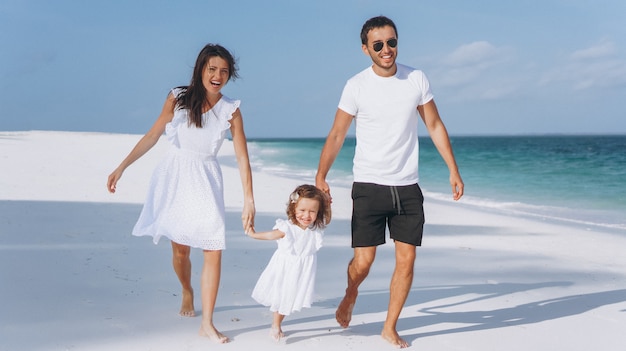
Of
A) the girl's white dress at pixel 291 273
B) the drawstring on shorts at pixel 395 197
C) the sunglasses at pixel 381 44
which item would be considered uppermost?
the sunglasses at pixel 381 44

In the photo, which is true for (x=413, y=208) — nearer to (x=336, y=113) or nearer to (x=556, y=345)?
(x=336, y=113)

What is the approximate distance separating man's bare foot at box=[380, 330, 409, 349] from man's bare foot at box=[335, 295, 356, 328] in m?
0.28

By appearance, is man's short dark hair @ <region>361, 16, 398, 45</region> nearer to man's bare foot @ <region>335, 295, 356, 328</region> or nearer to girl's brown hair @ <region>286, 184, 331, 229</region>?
girl's brown hair @ <region>286, 184, 331, 229</region>

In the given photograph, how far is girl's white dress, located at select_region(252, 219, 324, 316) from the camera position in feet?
13.4

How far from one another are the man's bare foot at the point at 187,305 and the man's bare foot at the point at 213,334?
1.54ft

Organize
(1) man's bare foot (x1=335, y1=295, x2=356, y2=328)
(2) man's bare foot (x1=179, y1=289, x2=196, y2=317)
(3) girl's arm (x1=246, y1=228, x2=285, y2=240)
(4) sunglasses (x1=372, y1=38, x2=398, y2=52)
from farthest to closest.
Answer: (2) man's bare foot (x1=179, y1=289, x2=196, y2=317), (1) man's bare foot (x1=335, y1=295, x2=356, y2=328), (4) sunglasses (x1=372, y1=38, x2=398, y2=52), (3) girl's arm (x1=246, y1=228, x2=285, y2=240)

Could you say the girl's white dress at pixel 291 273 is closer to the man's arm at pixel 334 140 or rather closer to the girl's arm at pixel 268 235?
the girl's arm at pixel 268 235

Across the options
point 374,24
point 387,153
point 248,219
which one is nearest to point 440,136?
point 387,153

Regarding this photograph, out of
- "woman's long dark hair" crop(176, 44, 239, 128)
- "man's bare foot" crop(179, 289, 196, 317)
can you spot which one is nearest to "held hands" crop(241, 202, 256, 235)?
"woman's long dark hair" crop(176, 44, 239, 128)

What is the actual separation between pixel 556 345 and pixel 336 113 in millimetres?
1953

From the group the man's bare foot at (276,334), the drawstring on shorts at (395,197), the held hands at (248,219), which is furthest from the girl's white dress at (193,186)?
the drawstring on shorts at (395,197)

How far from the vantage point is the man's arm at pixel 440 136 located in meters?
4.31

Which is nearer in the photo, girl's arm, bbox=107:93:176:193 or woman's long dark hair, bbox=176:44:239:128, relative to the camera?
Answer: woman's long dark hair, bbox=176:44:239:128

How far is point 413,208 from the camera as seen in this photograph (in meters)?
4.25
